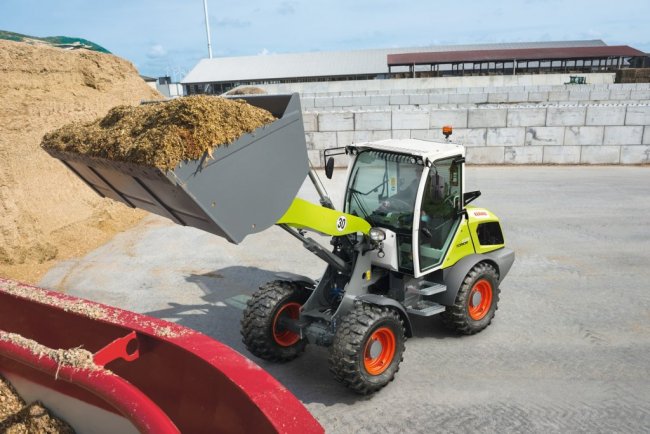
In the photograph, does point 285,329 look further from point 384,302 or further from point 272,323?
point 384,302

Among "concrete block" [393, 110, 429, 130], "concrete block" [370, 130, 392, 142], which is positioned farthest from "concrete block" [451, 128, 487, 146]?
"concrete block" [370, 130, 392, 142]

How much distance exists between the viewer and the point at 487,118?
14812 millimetres

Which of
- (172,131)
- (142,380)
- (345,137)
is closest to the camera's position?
(142,380)

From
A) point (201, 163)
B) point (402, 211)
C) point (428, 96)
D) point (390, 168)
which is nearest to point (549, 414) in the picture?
point (402, 211)

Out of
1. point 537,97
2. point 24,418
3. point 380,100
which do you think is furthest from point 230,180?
point 537,97

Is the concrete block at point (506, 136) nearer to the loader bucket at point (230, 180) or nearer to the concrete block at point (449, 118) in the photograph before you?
the concrete block at point (449, 118)

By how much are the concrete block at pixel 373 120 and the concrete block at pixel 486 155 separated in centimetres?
264

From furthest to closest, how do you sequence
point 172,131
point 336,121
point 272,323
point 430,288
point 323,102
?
point 323,102, point 336,121, point 430,288, point 272,323, point 172,131

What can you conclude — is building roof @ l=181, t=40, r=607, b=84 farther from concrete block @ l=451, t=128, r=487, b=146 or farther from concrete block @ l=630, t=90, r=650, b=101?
concrete block @ l=451, t=128, r=487, b=146

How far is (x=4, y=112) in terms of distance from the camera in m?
9.86

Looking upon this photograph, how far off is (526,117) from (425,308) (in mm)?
11148

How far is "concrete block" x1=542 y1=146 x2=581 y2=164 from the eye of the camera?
48.9 feet

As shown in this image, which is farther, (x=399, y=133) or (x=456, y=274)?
(x=399, y=133)

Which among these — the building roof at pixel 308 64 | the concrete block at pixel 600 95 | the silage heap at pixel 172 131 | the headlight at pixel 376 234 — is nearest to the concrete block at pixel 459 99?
the concrete block at pixel 600 95
